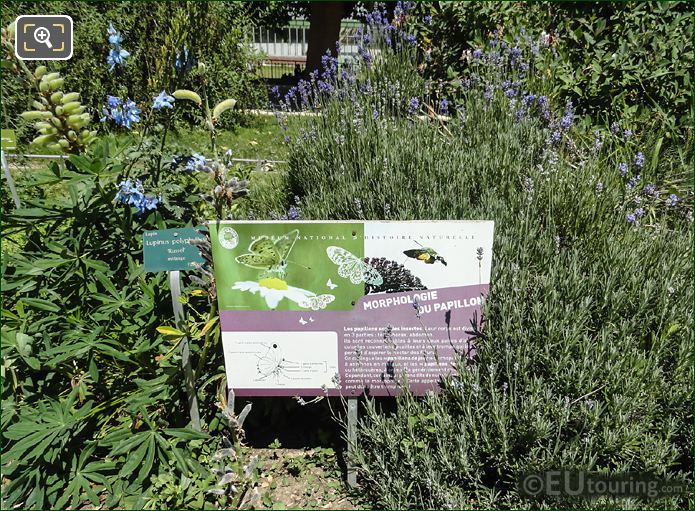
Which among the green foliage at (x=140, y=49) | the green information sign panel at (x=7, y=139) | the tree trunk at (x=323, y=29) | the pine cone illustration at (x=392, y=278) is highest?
the tree trunk at (x=323, y=29)

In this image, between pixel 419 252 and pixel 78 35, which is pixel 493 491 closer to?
pixel 419 252

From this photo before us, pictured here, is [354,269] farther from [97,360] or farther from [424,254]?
[97,360]

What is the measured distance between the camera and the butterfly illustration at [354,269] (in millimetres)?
2203

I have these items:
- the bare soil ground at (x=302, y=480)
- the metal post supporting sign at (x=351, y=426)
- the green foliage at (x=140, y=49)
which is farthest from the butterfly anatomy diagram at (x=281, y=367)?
the green foliage at (x=140, y=49)

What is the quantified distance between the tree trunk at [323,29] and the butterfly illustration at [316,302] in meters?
10.4

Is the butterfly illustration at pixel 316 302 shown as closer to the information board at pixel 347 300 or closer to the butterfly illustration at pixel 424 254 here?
the information board at pixel 347 300

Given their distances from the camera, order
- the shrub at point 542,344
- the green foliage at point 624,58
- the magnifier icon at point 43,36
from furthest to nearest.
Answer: the green foliage at point 624,58 < the magnifier icon at point 43,36 < the shrub at point 542,344

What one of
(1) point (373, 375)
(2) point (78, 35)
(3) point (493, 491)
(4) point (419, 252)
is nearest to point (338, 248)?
(4) point (419, 252)

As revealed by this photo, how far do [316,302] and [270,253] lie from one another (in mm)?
283

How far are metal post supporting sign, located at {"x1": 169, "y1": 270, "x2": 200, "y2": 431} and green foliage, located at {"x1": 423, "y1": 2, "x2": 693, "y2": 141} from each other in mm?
3298

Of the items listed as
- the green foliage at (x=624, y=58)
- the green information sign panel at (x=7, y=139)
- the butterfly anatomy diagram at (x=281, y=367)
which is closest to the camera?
the butterfly anatomy diagram at (x=281, y=367)

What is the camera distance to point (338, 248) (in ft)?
7.20

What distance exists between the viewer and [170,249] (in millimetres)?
2244

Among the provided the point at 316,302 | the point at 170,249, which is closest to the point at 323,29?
the point at 170,249
